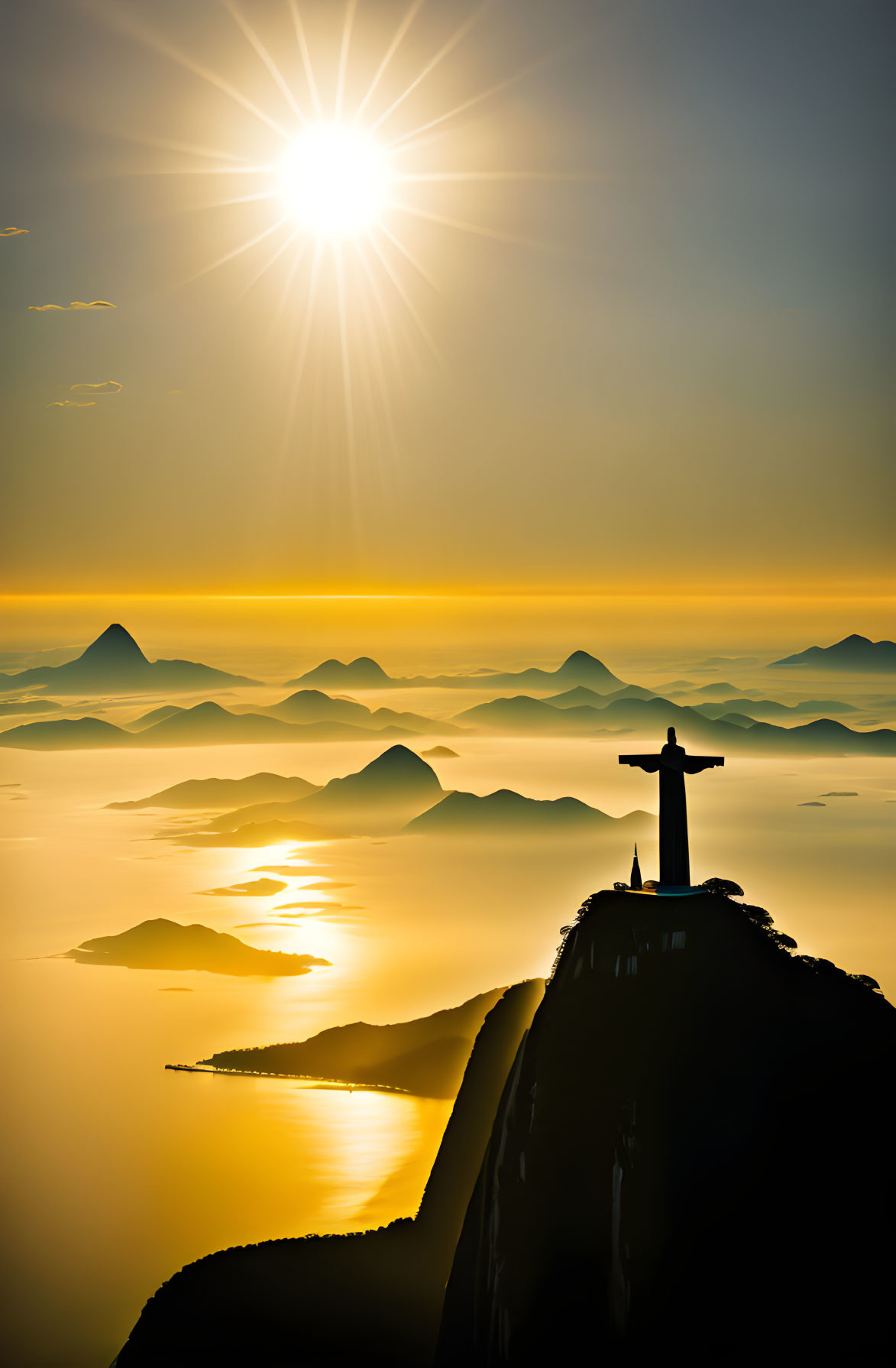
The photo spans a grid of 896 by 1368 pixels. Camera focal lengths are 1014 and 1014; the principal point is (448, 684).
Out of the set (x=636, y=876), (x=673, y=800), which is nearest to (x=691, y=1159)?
(x=636, y=876)

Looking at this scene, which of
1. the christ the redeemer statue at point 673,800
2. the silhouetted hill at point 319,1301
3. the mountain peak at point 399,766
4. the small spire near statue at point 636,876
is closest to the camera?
the christ the redeemer statue at point 673,800

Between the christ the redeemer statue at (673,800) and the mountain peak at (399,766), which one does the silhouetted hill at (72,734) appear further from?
the christ the redeemer statue at (673,800)

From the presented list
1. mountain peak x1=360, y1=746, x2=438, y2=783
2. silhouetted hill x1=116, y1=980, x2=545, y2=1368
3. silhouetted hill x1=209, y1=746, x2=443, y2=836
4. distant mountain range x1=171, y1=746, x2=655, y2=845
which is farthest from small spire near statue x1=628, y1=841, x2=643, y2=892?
mountain peak x1=360, y1=746, x2=438, y2=783

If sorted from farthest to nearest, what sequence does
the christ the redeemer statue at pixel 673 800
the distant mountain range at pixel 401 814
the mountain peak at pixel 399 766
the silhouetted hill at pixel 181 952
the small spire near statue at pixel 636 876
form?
the mountain peak at pixel 399 766 → the distant mountain range at pixel 401 814 → the silhouetted hill at pixel 181 952 → the small spire near statue at pixel 636 876 → the christ the redeemer statue at pixel 673 800

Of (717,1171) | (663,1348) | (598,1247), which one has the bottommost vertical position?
(663,1348)

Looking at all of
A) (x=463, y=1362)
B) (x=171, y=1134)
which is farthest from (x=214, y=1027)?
(x=463, y=1362)

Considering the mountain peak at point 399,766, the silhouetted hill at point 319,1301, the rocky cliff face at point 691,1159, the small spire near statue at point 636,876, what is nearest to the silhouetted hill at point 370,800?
the mountain peak at point 399,766

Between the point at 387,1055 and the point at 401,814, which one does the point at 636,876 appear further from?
the point at 401,814

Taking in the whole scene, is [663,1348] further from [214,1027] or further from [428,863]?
[428,863]
